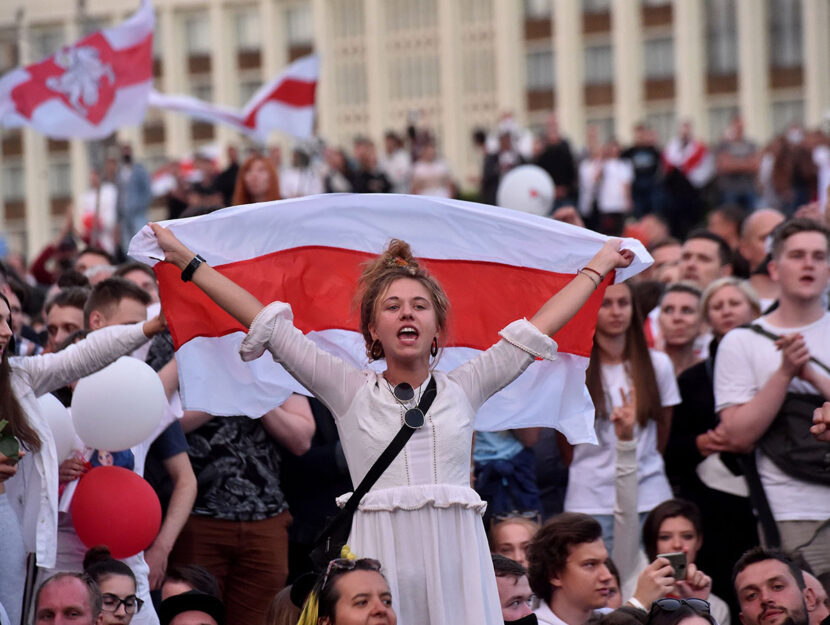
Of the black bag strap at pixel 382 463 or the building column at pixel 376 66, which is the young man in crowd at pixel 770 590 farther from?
the building column at pixel 376 66

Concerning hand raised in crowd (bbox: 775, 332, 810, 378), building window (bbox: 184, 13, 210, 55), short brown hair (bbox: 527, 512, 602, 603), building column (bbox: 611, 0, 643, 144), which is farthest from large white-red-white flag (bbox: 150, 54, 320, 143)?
building window (bbox: 184, 13, 210, 55)

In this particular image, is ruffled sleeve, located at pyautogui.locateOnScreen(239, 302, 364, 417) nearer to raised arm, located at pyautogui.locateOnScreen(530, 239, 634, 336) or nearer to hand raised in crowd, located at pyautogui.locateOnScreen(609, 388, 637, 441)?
raised arm, located at pyautogui.locateOnScreen(530, 239, 634, 336)

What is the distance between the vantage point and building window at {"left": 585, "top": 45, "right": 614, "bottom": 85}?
54531 mm

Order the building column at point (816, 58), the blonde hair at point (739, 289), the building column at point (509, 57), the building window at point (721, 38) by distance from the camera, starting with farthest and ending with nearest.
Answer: the building column at point (509, 57) < the building window at point (721, 38) < the building column at point (816, 58) < the blonde hair at point (739, 289)

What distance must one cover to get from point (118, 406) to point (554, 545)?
2052 millimetres

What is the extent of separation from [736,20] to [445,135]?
9.63 metres

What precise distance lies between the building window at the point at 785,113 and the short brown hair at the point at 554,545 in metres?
44.3

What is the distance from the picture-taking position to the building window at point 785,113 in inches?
2009

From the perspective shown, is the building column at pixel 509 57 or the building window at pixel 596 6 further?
the building column at pixel 509 57

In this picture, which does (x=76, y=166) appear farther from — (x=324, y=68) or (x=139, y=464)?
(x=139, y=464)

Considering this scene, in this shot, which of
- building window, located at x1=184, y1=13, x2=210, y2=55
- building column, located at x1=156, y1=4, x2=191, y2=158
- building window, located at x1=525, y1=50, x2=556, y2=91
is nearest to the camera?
building window, located at x1=525, y1=50, x2=556, y2=91

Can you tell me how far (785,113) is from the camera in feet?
169

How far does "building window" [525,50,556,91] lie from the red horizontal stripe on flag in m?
48.9

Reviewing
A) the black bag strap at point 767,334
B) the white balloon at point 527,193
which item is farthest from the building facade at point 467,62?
the black bag strap at point 767,334
